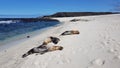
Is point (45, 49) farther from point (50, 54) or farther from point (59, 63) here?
point (59, 63)

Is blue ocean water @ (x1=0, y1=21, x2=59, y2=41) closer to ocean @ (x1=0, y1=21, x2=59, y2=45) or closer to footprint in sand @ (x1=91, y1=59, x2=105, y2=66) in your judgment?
ocean @ (x1=0, y1=21, x2=59, y2=45)

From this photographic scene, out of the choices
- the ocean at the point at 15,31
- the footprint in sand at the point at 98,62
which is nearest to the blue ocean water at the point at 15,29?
the ocean at the point at 15,31

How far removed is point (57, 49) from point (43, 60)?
1646mm

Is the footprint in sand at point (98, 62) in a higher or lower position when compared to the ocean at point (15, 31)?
higher

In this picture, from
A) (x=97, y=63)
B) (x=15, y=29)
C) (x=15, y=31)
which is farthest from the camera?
(x=15, y=29)

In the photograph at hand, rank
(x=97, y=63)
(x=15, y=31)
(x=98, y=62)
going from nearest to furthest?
(x=97, y=63) < (x=98, y=62) < (x=15, y=31)

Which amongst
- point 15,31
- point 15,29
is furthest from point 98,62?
point 15,29

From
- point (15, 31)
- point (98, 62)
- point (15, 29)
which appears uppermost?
point (98, 62)

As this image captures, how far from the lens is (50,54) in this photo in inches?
336

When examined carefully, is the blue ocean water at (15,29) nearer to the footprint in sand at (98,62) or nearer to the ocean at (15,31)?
the ocean at (15,31)

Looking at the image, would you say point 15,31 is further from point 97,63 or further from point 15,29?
point 97,63

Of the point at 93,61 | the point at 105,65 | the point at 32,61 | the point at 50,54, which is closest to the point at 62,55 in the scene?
the point at 50,54

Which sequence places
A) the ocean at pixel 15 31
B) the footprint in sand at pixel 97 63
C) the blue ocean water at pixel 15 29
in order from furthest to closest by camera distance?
the blue ocean water at pixel 15 29, the ocean at pixel 15 31, the footprint in sand at pixel 97 63

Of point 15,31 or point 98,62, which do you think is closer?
point 98,62
